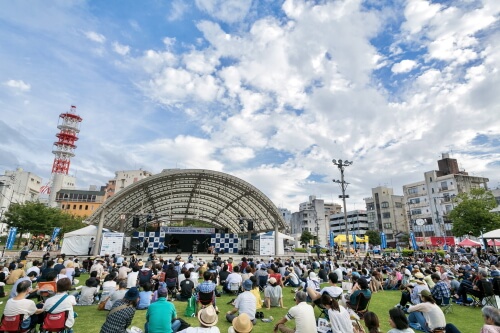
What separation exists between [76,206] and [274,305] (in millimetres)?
85186

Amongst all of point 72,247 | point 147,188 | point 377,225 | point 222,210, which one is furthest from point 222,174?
point 377,225

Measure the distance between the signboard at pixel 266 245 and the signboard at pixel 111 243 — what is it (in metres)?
12.8

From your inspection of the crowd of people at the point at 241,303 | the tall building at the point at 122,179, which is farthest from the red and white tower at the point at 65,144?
the crowd of people at the point at 241,303

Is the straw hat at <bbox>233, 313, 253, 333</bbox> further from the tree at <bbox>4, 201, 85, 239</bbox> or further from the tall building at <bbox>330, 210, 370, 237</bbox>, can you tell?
the tall building at <bbox>330, 210, 370, 237</bbox>

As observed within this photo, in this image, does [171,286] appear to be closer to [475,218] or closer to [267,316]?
[267,316]

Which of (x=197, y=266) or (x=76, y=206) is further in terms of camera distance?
(x=76, y=206)

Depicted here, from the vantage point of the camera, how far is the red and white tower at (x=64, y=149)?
77.7 metres

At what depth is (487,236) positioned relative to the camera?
2186cm

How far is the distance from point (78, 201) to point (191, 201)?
6013cm

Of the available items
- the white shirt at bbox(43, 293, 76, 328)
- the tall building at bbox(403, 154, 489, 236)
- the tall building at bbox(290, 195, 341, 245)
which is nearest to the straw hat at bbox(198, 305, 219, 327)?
the white shirt at bbox(43, 293, 76, 328)

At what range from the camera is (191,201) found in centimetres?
3494

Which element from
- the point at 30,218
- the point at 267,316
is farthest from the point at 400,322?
the point at 30,218

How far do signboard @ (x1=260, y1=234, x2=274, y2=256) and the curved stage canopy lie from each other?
149 cm

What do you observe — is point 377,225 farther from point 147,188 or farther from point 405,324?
point 405,324
